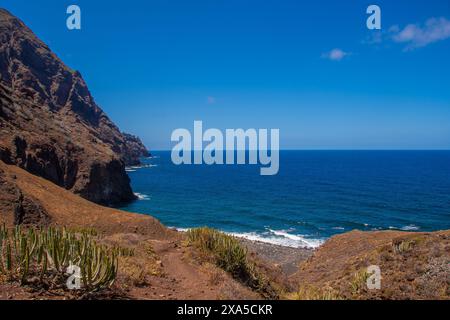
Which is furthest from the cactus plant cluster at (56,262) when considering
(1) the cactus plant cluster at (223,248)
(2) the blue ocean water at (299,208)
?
(2) the blue ocean water at (299,208)

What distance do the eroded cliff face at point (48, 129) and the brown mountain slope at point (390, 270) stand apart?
30.3 metres

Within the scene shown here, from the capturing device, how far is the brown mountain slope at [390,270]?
13.5 meters

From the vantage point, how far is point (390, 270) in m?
16.9

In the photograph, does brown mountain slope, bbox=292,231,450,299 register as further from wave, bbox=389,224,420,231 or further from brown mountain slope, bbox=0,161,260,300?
wave, bbox=389,224,420,231

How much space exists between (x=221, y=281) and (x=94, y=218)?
15.9 m

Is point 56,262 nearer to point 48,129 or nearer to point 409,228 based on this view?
point 409,228

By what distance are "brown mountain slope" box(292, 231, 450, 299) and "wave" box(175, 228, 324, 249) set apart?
1518 cm

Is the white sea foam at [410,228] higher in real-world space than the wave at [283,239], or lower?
higher

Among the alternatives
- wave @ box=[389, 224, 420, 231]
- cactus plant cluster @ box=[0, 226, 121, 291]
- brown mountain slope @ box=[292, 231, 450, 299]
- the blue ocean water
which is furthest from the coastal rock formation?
wave @ box=[389, 224, 420, 231]

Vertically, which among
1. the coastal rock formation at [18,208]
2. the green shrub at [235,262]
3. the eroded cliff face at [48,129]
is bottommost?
the green shrub at [235,262]

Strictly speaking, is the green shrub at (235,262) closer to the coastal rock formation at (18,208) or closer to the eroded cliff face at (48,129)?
the coastal rock formation at (18,208)

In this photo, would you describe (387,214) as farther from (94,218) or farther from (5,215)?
(5,215)

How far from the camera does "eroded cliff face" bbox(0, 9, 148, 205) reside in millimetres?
44156
